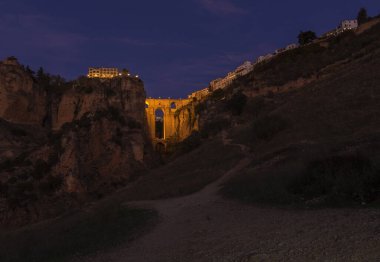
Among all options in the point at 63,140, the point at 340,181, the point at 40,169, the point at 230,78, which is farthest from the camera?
the point at 230,78

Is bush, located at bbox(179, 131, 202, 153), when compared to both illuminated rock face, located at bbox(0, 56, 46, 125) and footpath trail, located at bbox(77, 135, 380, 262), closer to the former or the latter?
illuminated rock face, located at bbox(0, 56, 46, 125)

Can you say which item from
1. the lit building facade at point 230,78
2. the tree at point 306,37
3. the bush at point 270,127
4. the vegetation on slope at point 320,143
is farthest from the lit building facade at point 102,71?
the bush at point 270,127

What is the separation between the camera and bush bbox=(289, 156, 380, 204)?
9711 millimetres

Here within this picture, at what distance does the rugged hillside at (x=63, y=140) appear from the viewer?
123 ft

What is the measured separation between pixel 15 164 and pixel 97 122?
10095 millimetres

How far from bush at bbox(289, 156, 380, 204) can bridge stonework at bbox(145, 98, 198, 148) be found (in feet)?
199

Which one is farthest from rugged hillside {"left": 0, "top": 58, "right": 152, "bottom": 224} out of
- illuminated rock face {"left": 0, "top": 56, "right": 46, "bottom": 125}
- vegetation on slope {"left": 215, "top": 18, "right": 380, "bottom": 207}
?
vegetation on slope {"left": 215, "top": 18, "right": 380, "bottom": 207}

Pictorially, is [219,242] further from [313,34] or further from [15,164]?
[313,34]

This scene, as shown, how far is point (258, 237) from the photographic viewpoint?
787 cm

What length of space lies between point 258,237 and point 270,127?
18923 mm

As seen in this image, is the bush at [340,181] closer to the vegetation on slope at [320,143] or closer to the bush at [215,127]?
the vegetation on slope at [320,143]

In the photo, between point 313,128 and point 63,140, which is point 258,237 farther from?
point 63,140

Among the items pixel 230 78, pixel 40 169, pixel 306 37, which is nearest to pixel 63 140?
pixel 40 169

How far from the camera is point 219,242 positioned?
8.16 meters
